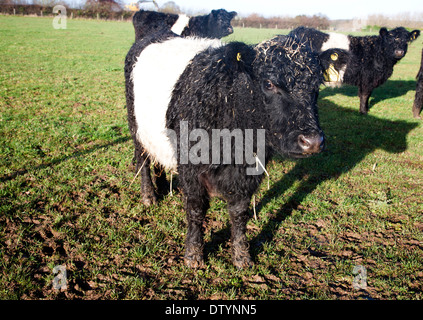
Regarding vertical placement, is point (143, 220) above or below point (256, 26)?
below

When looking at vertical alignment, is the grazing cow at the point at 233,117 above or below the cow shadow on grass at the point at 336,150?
above

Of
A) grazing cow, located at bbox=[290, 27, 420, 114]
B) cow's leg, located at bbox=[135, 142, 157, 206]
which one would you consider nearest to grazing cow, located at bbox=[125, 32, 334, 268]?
cow's leg, located at bbox=[135, 142, 157, 206]

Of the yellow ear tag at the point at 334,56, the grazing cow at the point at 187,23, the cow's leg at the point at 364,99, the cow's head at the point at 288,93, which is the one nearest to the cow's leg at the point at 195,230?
the cow's head at the point at 288,93

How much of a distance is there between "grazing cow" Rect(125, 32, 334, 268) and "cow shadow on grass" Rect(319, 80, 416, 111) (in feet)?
30.0

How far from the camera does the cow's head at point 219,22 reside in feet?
34.3

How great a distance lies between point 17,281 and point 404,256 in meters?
4.30

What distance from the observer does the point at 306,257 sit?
133 inches

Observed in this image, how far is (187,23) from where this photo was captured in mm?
9742

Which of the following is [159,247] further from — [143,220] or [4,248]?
[4,248]

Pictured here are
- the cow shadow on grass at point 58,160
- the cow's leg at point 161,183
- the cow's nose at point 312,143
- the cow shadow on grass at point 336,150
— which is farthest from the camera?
the cow's leg at point 161,183

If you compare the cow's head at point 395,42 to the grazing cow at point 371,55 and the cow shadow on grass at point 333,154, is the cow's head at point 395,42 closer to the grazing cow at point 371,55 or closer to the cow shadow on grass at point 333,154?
the grazing cow at point 371,55

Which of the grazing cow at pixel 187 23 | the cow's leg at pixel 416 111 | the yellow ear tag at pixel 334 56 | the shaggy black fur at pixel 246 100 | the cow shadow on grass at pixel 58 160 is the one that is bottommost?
the cow shadow on grass at pixel 58 160

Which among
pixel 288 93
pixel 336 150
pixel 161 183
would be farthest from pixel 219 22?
pixel 288 93
